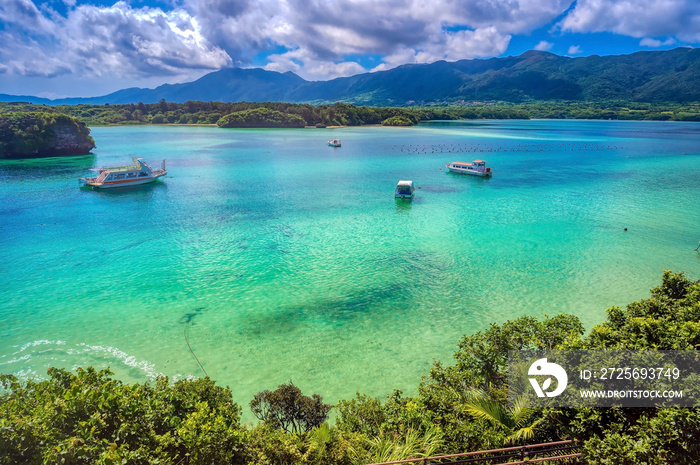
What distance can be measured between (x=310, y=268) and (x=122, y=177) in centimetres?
4408

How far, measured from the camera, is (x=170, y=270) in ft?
85.5

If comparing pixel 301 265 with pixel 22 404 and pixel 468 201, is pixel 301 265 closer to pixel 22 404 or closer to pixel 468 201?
pixel 22 404

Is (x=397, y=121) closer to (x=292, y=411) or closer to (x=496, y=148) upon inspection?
(x=496, y=148)

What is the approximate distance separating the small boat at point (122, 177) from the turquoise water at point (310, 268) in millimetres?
1548

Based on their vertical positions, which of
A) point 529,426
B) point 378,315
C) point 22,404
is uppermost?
point 22,404

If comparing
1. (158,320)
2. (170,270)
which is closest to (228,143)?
(170,270)

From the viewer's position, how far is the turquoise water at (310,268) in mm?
17516

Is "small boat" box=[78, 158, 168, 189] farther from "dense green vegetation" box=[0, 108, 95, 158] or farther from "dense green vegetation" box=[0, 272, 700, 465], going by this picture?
"dense green vegetation" box=[0, 272, 700, 465]

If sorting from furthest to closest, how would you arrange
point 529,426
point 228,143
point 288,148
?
point 228,143 → point 288,148 → point 529,426

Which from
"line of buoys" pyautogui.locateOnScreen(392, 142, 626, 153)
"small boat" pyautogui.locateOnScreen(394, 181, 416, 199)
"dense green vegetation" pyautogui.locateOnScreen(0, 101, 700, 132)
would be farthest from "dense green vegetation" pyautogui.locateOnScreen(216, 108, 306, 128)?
"small boat" pyautogui.locateOnScreen(394, 181, 416, 199)

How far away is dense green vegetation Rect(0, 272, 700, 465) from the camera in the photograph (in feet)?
23.8

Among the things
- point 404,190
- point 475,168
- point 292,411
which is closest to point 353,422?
point 292,411

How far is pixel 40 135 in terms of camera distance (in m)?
80.7

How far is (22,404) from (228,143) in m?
106
